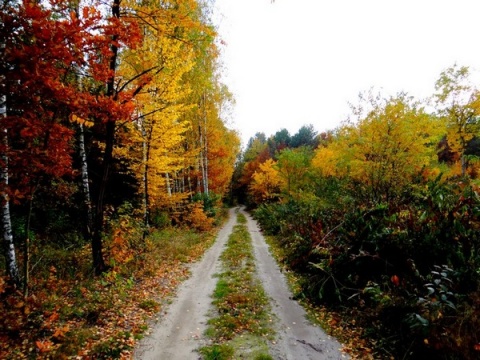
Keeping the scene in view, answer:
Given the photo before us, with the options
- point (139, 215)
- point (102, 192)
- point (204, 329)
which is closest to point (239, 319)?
point (204, 329)

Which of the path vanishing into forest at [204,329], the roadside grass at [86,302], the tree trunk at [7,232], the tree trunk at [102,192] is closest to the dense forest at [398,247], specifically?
the path vanishing into forest at [204,329]

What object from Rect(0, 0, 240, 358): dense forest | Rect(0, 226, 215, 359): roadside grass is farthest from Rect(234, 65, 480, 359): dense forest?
Rect(0, 0, 240, 358): dense forest

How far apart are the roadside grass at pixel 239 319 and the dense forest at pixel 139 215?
4.82ft

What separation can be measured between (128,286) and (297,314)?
4.63 metres

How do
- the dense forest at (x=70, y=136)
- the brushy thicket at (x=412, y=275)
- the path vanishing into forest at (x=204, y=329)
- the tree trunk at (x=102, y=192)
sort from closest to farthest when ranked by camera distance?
the dense forest at (x=70, y=136) → the brushy thicket at (x=412, y=275) → the path vanishing into forest at (x=204, y=329) → the tree trunk at (x=102, y=192)

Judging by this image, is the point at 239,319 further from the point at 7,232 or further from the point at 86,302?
the point at 7,232

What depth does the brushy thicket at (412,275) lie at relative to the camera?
13.6ft

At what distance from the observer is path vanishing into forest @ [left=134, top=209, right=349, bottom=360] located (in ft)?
15.3

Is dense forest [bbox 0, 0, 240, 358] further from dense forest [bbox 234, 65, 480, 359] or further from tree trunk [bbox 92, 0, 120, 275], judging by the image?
dense forest [bbox 234, 65, 480, 359]

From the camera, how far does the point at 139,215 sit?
13586 mm

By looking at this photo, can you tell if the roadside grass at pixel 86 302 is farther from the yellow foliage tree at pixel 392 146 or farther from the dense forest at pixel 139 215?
the yellow foliage tree at pixel 392 146

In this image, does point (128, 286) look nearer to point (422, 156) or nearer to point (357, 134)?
point (357, 134)

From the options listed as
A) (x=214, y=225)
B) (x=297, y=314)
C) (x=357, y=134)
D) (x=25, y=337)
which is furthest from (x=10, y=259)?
(x=214, y=225)

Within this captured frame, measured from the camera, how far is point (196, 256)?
1143 cm
